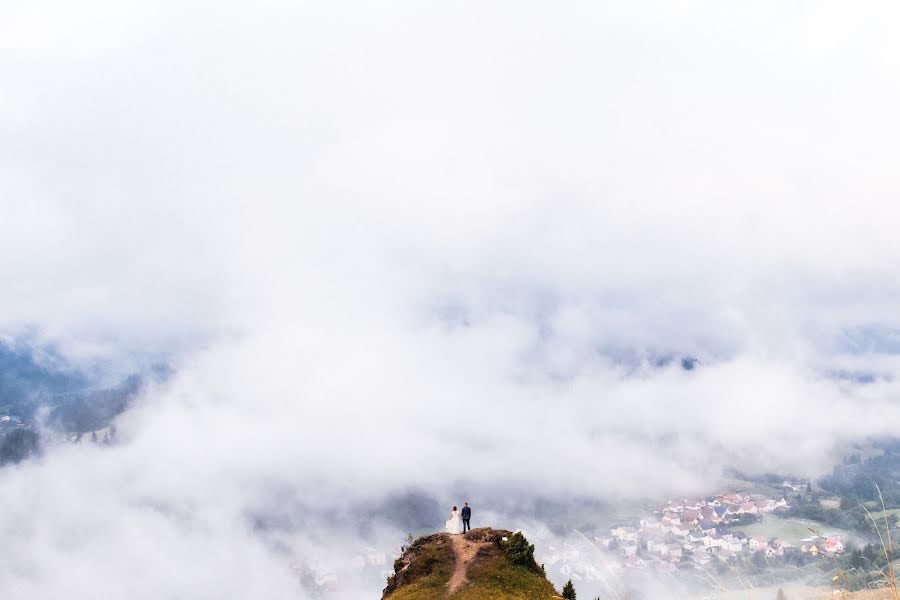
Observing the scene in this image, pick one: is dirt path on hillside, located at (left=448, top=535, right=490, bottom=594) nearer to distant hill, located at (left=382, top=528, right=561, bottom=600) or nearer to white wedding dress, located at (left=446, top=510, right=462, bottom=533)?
distant hill, located at (left=382, top=528, right=561, bottom=600)

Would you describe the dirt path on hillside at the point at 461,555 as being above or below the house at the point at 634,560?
below

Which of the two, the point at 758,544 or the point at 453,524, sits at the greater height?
the point at 758,544

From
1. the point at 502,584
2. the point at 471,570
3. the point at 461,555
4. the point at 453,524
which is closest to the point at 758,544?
the point at 453,524

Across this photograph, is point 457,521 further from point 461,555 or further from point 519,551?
point 519,551

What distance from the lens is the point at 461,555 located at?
133 feet

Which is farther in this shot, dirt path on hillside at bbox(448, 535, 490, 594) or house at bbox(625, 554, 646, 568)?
house at bbox(625, 554, 646, 568)

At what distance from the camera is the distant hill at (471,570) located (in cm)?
3625

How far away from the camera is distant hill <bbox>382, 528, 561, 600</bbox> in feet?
119

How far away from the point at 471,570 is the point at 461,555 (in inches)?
84.6

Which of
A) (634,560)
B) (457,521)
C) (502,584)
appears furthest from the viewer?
(634,560)

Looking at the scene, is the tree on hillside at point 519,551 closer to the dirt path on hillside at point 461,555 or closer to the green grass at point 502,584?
the green grass at point 502,584

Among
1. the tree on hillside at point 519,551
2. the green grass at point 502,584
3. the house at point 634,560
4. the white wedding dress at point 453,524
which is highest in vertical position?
the house at point 634,560

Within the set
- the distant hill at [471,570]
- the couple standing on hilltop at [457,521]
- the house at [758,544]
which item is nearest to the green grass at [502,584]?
the distant hill at [471,570]

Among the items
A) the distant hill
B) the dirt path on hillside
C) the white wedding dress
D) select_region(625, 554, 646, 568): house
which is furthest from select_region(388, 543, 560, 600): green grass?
select_region(625, 554, 646, 568): house
